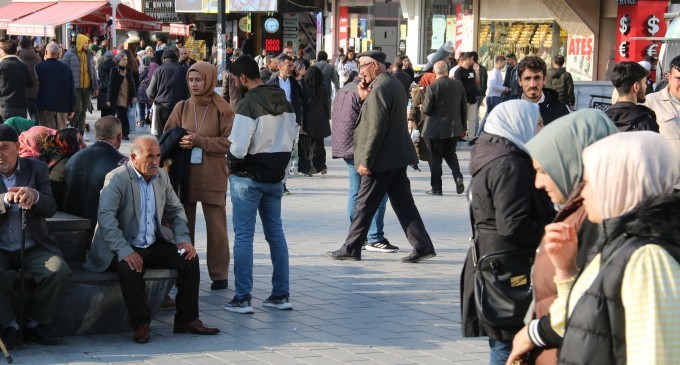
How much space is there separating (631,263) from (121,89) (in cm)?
1744

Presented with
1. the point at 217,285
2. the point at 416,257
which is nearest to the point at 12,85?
the point at 416,257

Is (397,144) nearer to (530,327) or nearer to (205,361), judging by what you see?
(205,361)

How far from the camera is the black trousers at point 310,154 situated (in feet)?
50.1

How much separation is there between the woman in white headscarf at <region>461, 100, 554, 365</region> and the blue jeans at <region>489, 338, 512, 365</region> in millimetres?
20

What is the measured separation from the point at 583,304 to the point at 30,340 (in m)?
4.53

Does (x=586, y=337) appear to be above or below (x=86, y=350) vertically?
above

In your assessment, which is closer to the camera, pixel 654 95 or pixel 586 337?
pixel 586 337

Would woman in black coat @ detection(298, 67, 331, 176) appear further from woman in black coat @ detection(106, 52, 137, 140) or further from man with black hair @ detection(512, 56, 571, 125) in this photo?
man with black hair @ detection(512, 56, 571, 125)

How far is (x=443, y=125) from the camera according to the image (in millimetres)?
14062

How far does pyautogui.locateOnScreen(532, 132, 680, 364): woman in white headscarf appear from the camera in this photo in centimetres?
277

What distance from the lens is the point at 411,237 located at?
376 inches

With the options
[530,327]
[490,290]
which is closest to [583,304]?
[530,327]

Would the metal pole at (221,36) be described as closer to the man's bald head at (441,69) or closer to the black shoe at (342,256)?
the man's bald head at (441,69)

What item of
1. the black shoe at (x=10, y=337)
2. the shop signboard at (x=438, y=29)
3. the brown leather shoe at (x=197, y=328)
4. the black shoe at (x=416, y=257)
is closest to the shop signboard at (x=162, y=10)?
the shop signboard at (x=438, y=29)
